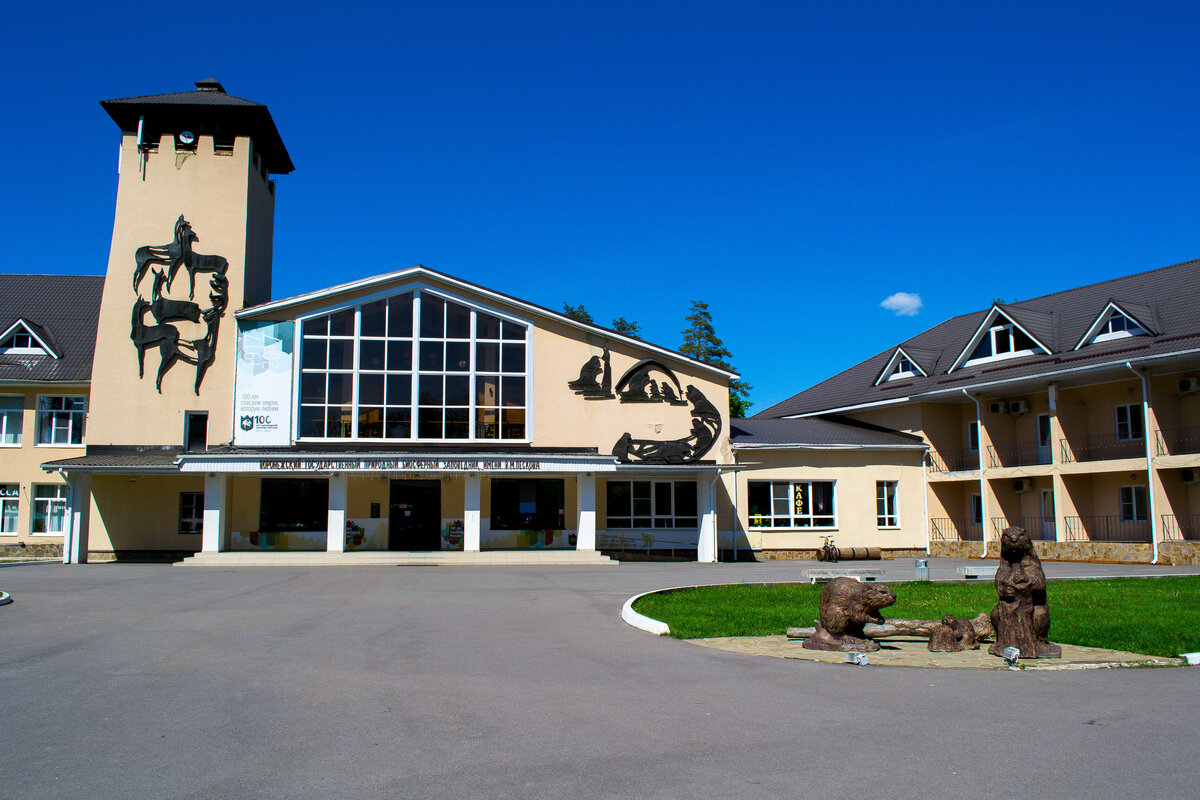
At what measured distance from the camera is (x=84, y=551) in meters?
26.0

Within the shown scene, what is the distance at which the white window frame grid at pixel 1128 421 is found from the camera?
2741 centimetres

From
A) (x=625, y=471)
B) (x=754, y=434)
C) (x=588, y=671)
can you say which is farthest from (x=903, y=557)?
(x=588, y=671)

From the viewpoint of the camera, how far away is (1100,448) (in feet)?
93.6

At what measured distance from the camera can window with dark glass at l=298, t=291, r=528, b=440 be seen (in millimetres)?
26734

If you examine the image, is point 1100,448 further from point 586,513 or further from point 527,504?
point 527,504

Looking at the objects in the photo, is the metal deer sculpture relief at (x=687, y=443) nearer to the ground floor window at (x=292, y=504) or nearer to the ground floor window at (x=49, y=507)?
the ground floor window at (x=292, y=504)

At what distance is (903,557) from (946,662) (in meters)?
23.2

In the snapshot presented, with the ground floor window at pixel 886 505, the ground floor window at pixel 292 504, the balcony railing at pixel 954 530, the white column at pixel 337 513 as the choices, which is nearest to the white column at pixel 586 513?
the white column at pixel 337 513

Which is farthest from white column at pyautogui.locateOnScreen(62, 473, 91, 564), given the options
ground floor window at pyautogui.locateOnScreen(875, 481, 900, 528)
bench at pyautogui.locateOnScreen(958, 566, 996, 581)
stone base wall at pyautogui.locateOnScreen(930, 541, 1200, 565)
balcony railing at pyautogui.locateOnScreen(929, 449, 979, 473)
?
balcony railing at pyautogui.locateOnScreen(929, 449, 979, 473)

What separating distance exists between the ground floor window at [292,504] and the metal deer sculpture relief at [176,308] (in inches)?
147

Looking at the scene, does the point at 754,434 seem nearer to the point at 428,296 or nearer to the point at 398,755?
the point at 428,296

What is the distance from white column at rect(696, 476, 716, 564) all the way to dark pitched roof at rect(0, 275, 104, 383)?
20470 millimetres

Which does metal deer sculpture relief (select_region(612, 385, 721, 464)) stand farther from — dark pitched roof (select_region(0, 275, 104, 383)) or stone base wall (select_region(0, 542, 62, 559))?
Answer: stone base wall (select_region(0, 542, 62, 559))

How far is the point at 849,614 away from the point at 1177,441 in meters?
21.6
